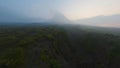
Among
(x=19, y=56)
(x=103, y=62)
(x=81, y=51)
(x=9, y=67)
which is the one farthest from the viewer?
(x=81, y=51)

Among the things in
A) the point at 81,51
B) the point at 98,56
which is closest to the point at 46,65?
the point at 98,56

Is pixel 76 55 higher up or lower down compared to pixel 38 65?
lower down

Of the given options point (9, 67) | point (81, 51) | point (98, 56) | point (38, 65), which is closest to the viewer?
point (9, 67)

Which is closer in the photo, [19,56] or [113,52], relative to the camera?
[19,56]

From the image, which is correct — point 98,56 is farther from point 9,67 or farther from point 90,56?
point 9,67

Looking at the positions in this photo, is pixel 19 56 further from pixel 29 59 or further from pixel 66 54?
pixel 66 54

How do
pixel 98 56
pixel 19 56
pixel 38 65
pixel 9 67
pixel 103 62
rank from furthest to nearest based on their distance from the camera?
pixel 98 56 → pixel 103 62 → pixel 19 56 → pixel 38 65 → pixel 9 67

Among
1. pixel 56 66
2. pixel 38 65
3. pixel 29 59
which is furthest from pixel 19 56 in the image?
pixel 56 66

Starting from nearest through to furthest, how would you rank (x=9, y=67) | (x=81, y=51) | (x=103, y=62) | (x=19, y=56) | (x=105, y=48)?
(x=9, y=67)
(x=19, y=56)
(x=103, y=62)
(x=105, y=48)
(x=81, y=51)

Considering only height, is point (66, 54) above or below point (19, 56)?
below
